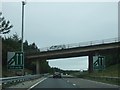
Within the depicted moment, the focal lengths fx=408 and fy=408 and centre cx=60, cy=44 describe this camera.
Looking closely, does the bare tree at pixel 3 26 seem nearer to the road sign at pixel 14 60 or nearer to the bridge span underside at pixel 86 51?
the bridge span underside at pixel 86 51

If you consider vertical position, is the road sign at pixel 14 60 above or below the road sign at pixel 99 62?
above

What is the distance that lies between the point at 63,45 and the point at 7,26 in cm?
2046

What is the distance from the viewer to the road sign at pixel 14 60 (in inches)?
1104

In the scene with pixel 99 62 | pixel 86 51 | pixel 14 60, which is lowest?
pixel 99 62

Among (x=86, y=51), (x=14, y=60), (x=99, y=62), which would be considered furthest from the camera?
(x=86, y=51)

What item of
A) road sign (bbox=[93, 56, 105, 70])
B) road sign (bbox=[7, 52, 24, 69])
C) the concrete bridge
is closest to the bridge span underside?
the concrete bridge

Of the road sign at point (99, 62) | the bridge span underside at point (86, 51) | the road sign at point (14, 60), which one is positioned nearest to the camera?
the road sign at point (14, 60)

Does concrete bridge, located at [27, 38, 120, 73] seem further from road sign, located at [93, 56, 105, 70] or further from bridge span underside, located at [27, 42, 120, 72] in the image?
road sign, located at [93, 56, 105, 70]

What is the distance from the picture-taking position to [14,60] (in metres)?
28.3

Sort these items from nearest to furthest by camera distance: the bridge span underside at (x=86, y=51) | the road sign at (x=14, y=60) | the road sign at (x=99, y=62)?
the road sign at (x=14, y=60)
the road sign at (x=99, y=62)
the bridge span underside at (x=86, y=51)

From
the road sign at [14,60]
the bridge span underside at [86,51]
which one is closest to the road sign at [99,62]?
the road sign at [14,60]

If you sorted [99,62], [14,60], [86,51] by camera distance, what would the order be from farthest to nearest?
1. [86,51]
2. [99,62]
3. [14,60]

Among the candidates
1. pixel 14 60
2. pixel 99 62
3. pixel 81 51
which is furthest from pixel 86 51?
pixel 14 60

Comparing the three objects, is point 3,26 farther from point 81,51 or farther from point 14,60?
point 14,60
